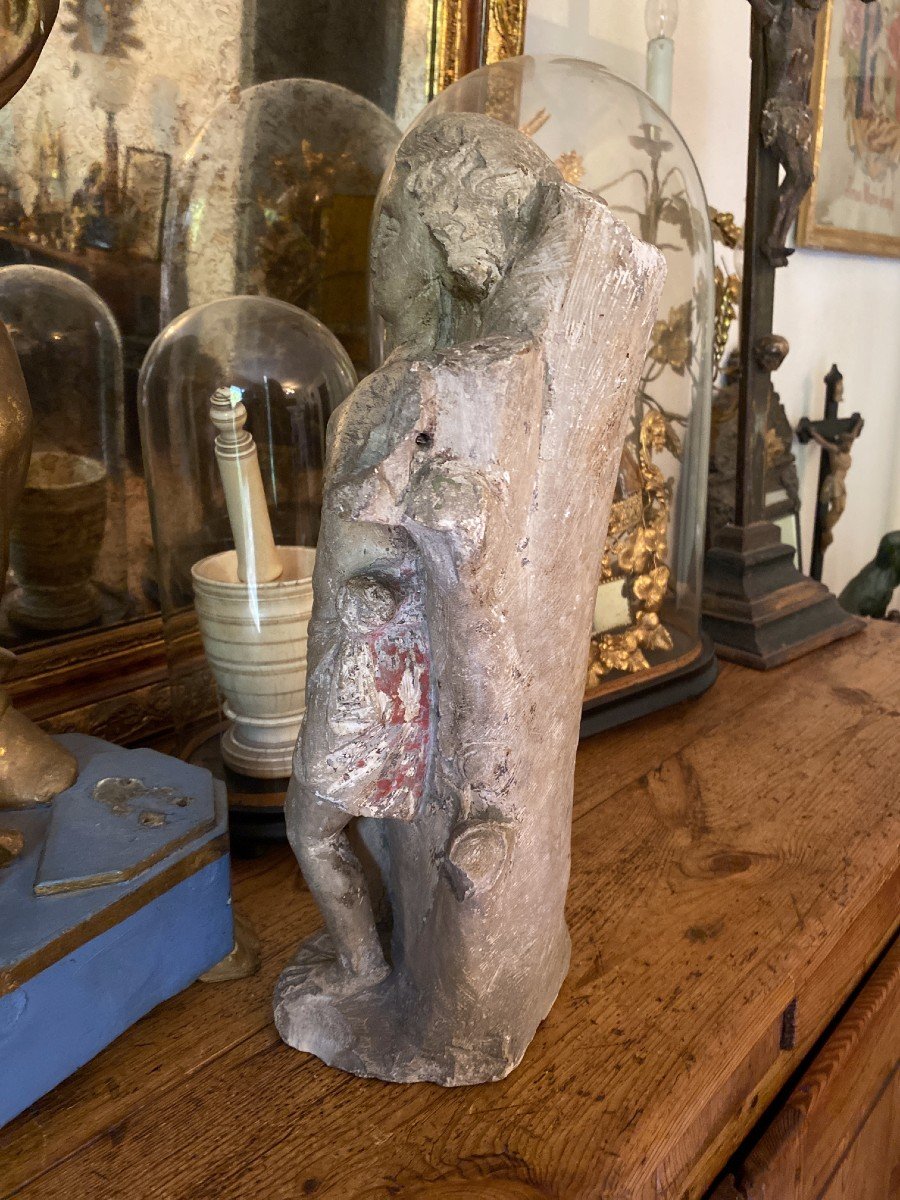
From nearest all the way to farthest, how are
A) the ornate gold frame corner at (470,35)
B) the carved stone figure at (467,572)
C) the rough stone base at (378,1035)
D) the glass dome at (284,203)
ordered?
the carved stone figure at (467,572) → the rough stone base at (378,1035) → the glass dome at (284,203) → the ornate gold frame corner at (470,35)

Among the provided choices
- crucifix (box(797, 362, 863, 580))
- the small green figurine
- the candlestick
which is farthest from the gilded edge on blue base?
the small green figurine

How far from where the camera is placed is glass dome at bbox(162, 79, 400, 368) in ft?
2.88

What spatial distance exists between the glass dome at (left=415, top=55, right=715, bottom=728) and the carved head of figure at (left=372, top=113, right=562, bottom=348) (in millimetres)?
488

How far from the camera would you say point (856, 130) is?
1.93m

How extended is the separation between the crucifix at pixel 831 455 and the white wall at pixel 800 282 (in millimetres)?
51

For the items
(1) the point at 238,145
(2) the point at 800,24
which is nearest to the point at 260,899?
(1) the point at 238,145

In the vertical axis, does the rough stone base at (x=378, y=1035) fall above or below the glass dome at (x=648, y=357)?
below

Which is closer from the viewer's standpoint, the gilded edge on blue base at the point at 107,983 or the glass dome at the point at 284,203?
the gilded edge on blue base at the point at 107,983

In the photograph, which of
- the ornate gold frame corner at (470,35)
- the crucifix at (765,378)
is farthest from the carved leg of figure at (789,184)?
the ornate gold frame corner at (470,35)

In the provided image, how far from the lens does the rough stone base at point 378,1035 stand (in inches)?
20.6

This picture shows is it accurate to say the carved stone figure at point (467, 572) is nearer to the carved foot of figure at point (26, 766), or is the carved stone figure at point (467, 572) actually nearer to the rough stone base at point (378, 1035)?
the rough stone base at point (378, 1035)

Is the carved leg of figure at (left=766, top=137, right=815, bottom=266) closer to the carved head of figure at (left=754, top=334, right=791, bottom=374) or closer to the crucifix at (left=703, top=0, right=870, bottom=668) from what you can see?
the crucifix at (left=703, top=0, right=870, bottom=668)

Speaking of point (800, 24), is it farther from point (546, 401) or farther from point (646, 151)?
point (546, 401)

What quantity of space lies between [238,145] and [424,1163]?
84 centimetres
